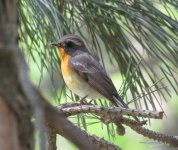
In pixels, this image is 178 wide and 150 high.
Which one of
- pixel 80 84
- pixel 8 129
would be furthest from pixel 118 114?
pixel 80 84

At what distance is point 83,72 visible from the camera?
323 cm

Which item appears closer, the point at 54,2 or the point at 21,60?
the point at 21,60

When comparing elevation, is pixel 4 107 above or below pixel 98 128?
below

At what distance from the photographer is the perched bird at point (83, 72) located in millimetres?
2910

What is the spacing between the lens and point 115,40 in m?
2.06

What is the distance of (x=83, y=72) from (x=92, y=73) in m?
0.07

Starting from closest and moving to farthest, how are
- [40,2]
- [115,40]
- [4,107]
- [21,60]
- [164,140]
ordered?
1. [21,60]
2. [4,107]
3. [164,140]
4. [40,2]
5. [115,40]

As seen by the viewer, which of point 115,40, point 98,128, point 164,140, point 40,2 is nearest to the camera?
point 164,140

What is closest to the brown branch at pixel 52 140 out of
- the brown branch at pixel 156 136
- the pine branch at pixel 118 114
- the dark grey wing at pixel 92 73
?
the pine branch at pixel 118 114

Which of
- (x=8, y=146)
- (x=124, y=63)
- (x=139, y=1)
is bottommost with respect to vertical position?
(x=8, y=146)

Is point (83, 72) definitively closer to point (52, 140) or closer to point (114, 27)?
point (114, 27)

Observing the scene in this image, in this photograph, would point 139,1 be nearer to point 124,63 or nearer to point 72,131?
point 124,63

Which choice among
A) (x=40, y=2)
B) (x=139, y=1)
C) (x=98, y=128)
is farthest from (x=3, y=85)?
(x=98, y=128)

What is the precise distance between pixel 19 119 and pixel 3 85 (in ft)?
0.25
